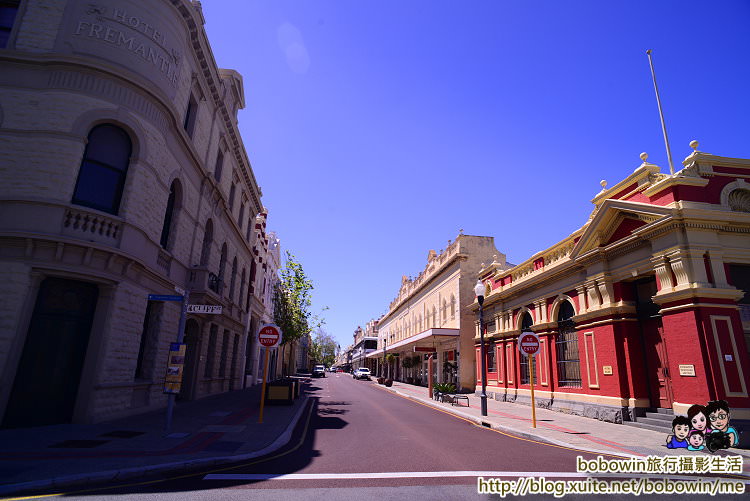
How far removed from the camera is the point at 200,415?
13305mm

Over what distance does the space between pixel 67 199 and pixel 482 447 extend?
12.4 metres

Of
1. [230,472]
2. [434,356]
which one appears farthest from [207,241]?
[434,356]

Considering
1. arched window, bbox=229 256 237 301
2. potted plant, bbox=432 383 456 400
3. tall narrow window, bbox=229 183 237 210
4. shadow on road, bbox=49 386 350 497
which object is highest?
tall narrow window, bbox=229 183 237 210

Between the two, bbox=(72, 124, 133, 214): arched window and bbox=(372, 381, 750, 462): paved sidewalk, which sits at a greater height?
bbox=(72, 124, 133, 214): arched window

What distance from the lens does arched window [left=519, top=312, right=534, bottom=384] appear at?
2180cm

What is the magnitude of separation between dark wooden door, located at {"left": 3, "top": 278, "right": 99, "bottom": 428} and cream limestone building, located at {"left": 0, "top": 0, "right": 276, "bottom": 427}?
0.03m

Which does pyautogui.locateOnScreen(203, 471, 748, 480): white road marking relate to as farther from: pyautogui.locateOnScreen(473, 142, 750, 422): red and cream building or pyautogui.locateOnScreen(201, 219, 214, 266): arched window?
pyautogui.locateOnScreen(201, 219, 214, 266): arched window

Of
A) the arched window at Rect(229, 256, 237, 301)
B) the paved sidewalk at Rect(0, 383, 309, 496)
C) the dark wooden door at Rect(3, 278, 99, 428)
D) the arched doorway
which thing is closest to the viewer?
the paved sidewalk at Rect(0, 383, 309, 496)

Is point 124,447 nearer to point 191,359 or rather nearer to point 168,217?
point 168,217

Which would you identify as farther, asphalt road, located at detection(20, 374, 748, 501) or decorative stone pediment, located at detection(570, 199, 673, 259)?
decorative stone pediment, located at detection(570, 199, 673, 259)

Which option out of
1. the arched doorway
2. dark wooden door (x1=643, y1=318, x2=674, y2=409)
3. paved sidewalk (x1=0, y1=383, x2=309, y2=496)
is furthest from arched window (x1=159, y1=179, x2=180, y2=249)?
dark wooden door (x1=643, y1=318, x2=674, y2=409)

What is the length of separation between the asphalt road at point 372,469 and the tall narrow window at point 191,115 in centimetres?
1268

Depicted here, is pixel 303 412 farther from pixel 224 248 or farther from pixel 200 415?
pixel 224 248

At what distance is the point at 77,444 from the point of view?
8.16 meters
